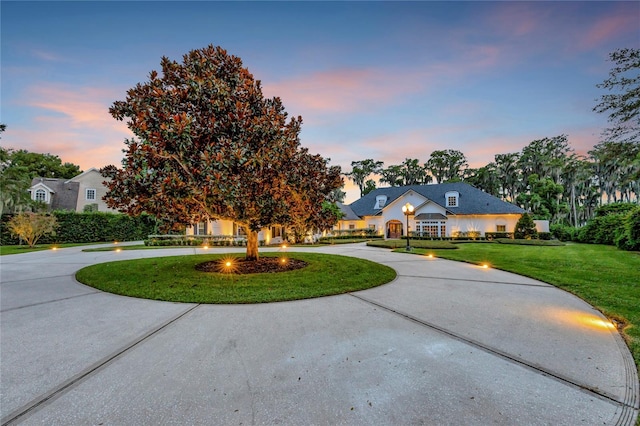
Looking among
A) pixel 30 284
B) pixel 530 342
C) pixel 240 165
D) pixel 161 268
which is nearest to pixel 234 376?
pixel 530 342

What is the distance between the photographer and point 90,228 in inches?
845

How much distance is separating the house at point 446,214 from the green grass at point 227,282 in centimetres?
1787

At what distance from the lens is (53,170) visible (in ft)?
115

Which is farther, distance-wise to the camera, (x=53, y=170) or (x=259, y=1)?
(x=53, y=170)

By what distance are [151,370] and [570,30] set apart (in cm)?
1501

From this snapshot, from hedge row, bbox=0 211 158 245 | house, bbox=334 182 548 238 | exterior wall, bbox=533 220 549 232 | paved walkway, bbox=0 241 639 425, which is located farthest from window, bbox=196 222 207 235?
exterior wall, bbox=533 220 549 232

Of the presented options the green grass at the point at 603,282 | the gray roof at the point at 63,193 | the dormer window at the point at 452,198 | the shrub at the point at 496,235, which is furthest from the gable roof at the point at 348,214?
the gray roof at the point at 63,193

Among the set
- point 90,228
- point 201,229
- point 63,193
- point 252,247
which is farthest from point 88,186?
point 252,247

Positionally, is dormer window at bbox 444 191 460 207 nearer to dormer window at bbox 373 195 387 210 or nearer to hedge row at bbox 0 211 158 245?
dormer window at bbox 373 195 387 210

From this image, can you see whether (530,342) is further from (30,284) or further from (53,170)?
(53,170)

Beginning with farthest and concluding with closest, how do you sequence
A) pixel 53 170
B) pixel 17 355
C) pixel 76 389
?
pixel 53 170 < pixel 17 355 < pixel 76 389

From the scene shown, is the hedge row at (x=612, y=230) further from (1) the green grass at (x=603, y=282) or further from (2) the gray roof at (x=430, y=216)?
(2) the gray roof at (x=430, y=216)

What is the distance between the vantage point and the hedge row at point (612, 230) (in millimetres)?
13102

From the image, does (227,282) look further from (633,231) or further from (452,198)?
(452,198)
